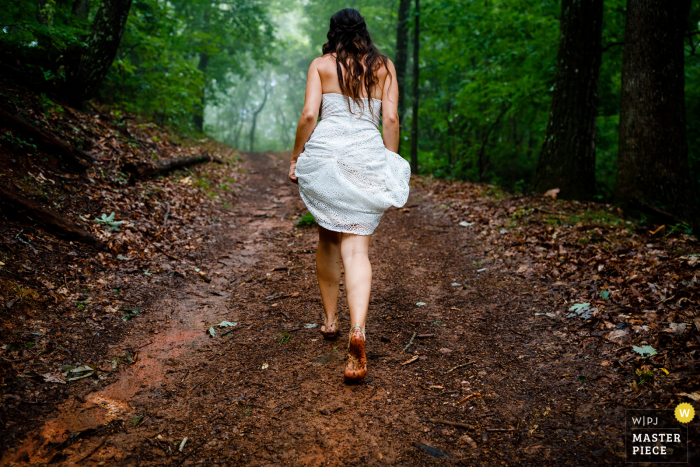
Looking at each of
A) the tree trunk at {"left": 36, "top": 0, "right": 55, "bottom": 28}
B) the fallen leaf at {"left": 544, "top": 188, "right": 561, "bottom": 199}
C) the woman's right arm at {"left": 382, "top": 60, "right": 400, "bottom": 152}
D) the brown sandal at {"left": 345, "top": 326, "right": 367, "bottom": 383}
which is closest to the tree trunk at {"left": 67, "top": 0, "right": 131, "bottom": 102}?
the tree trunk at {"left": 36, "top": 0, "right": 55, "bottom": 28}

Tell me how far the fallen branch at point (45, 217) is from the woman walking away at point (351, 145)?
2.65 m

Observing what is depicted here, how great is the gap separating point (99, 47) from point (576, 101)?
8.28 metres

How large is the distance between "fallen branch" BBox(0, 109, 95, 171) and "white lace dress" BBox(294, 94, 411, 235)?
3.94 meters

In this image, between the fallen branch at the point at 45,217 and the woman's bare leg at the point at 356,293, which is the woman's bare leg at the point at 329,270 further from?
the fallen branch at the point at 45,217

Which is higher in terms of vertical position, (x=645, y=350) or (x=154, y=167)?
(x=154, y=167)

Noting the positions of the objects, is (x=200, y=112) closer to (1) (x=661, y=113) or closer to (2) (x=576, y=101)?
(2) (x=576, y=101)

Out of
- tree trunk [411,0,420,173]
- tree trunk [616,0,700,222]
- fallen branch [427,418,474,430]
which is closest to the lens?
fallen branch [427,418,474,430]

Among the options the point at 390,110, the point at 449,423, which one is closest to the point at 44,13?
the point at 390,110

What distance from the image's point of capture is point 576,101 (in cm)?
639

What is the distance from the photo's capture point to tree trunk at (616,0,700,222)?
17.7ft

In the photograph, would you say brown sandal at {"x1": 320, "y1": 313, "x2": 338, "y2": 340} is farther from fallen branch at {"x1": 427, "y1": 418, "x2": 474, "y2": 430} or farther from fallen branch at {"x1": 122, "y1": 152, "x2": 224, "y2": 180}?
fallen branch at {"x1": 122, "y1": 152, "x2": 224, "y2": 180}

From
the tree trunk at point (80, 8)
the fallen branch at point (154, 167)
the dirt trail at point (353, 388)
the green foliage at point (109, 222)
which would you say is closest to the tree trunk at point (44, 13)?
the tree trunk at point (80, 8)

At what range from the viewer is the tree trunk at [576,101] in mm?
6267

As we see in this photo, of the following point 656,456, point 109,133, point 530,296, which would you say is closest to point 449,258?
point 530,296
